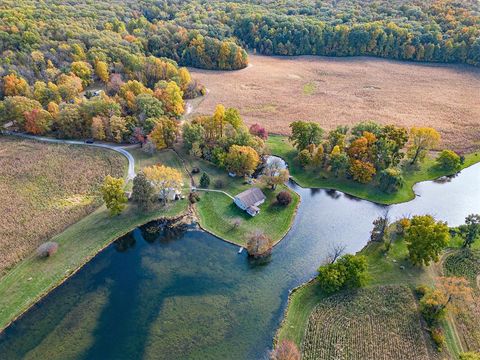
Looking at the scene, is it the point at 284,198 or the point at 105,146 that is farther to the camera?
the point at 105,146

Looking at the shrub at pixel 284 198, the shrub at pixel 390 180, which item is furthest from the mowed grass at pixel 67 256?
the shrub at pixel 390 180

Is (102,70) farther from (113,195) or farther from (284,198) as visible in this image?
(284,198)

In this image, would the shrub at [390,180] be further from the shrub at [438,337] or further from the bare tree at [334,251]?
the shrub at [438,337]

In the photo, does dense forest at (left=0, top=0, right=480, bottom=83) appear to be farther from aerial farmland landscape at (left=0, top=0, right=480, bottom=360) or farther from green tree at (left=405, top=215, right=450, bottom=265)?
green tree at (left=405, top=215, right=450, bottom=265)

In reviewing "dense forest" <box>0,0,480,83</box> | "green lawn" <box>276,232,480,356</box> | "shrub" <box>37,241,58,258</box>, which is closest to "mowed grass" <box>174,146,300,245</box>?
"green lawn" <box>276,232,480,356</box>

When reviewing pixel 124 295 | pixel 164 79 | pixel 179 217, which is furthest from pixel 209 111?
pixel 124 295

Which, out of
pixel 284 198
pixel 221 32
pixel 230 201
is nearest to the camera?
pixel 284 198

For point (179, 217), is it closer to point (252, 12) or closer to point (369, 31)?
point (369, 31)

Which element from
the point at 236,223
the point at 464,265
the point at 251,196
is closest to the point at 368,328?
the point at 464,265
